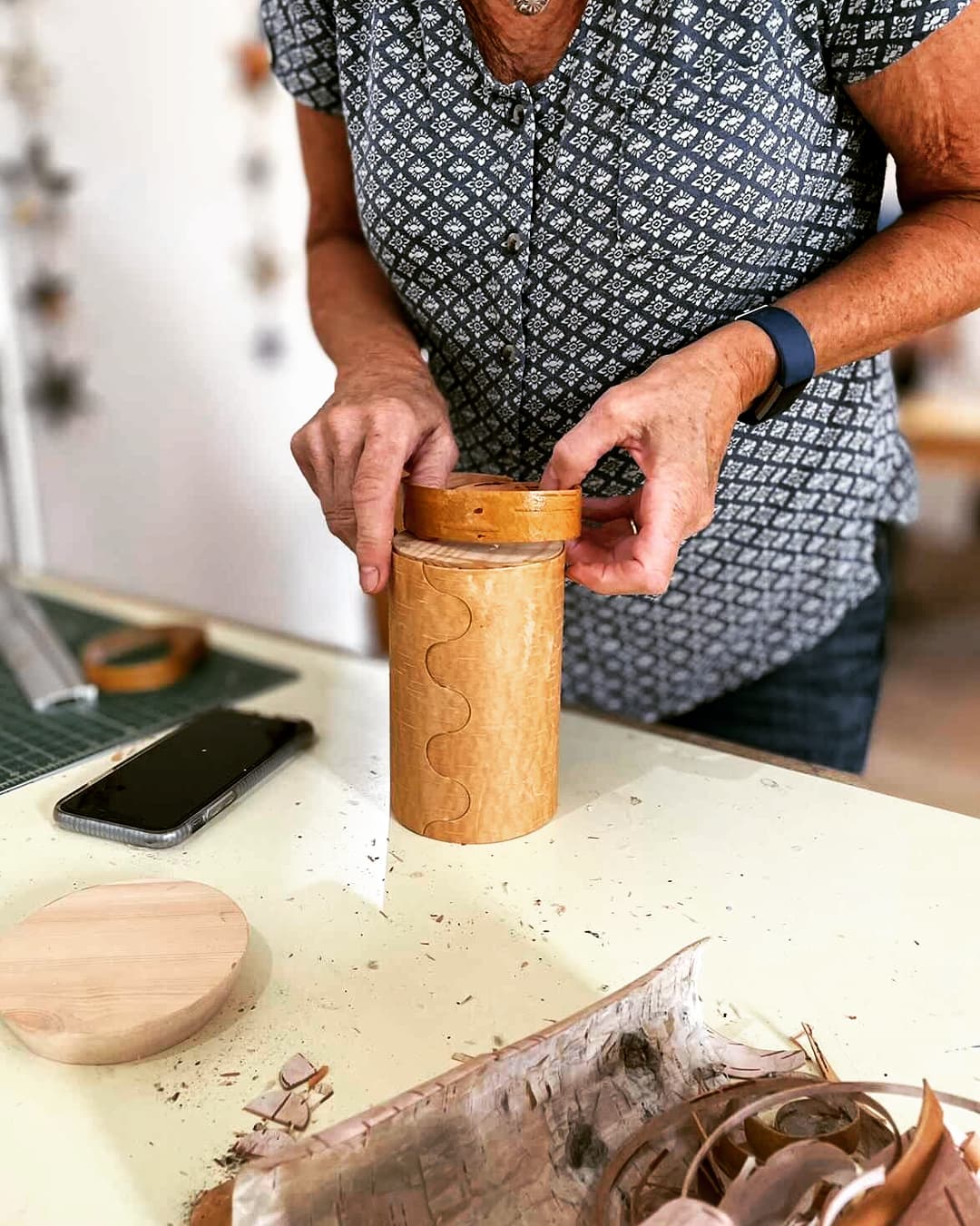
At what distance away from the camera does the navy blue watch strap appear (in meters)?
0.80

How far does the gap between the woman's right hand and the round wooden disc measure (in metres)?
0.26

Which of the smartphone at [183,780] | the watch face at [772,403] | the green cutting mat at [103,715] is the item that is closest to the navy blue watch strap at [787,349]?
the watch face at [772,403]

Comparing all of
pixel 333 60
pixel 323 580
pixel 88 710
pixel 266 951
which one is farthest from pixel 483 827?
pixel 323 580

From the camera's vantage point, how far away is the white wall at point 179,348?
2.39 meters

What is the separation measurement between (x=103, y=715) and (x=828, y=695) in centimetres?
76

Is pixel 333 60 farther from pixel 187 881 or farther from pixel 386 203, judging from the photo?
pixel 187 881

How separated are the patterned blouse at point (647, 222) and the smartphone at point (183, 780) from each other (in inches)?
13.9

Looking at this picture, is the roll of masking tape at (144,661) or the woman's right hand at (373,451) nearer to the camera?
the woman's right hand at (373,451)

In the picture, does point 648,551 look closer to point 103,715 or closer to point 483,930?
point 483,930

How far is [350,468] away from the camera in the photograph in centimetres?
84

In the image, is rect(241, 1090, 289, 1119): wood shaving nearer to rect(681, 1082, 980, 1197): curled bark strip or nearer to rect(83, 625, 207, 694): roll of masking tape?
rect(681, 1082, 980, 1197): curled bark strip

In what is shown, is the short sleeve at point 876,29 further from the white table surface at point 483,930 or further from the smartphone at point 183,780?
the smartphone at point 183,780

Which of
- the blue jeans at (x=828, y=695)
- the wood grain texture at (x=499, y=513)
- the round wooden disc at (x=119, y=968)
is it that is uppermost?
the wood grain texture at (x=499, y=513)

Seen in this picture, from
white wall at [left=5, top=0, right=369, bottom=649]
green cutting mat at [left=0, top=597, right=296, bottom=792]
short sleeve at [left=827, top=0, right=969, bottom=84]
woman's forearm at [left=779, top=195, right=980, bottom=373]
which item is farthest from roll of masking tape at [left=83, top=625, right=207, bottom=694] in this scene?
white wall at [left=5, top=0, right=369, bottom=649]
